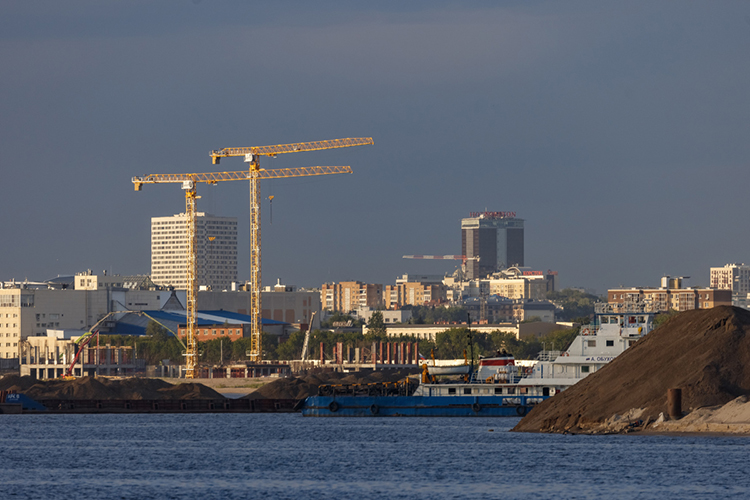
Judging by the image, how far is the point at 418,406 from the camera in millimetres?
107750

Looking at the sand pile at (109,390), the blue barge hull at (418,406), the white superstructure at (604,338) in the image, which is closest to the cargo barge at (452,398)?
the blue barge hull at (418,406)

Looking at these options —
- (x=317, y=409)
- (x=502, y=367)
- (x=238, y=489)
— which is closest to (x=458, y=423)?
(x=502, y=367)

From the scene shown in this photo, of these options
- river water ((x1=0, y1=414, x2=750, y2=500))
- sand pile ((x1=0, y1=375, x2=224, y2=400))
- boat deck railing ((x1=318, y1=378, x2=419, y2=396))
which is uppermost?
boat deck railing ((x1=318, y1=378, x2=419, y2=396))

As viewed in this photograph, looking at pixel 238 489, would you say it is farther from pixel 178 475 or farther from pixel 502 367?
pixel 502 367

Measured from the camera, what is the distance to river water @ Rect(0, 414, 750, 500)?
5862cm

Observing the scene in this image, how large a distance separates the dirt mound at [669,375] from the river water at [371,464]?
66.3 inches

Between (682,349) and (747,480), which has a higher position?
(682,349)

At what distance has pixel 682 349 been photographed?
258 ft

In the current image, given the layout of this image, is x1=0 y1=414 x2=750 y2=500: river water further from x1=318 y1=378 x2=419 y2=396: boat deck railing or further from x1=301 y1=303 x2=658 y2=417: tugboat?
A: x1=318 y1=378 x2=419 y2=396: boat deck railing

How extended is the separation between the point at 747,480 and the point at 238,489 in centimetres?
2262

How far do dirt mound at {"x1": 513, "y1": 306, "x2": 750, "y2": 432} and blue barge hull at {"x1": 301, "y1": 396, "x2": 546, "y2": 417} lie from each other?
20282 millimetres

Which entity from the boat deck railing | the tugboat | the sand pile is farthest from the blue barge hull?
the sand pile

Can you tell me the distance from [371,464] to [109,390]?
284 ft

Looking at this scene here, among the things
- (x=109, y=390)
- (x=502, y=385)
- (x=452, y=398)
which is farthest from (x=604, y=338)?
(x=109, y=390)
